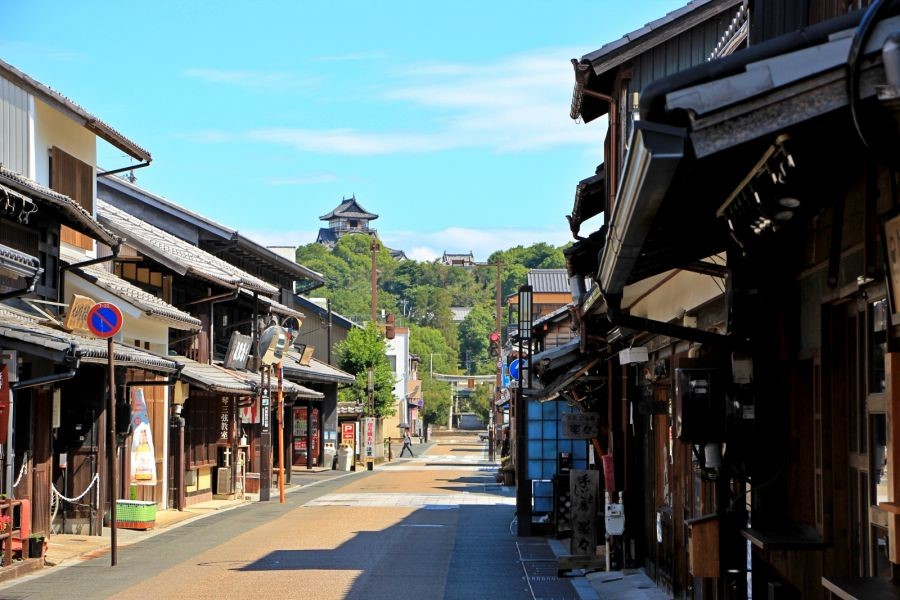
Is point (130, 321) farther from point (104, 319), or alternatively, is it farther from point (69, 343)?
point (69, 343)

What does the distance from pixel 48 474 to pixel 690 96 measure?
1741 cm

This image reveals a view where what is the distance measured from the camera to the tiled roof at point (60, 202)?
17.5 m

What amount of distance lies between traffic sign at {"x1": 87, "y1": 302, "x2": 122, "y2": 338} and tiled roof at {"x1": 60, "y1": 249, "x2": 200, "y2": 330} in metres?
4.07

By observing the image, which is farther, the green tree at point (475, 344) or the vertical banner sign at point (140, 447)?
the green tree at point (475, 344)

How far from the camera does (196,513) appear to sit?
28906mm

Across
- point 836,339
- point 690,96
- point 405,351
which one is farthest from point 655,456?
point 405,351

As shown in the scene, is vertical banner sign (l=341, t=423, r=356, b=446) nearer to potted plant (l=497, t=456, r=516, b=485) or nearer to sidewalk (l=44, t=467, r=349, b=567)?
potted plant (l=497, t=456, r=516, b=485)

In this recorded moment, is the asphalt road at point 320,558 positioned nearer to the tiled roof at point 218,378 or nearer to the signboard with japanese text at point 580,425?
the signboard with japanese text at point 580,425

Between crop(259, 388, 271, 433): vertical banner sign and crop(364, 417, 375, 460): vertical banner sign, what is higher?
crop(259, 388, 271, 433): vertical banner sign

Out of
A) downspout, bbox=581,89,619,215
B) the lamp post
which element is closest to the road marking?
the lamp post

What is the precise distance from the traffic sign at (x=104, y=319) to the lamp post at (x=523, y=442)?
8.11 metres

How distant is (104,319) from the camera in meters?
18.4

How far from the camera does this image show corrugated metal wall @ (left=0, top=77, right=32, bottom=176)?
2050 cm

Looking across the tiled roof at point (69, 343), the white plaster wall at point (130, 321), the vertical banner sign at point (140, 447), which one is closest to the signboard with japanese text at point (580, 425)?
the tiled roof at point (69, 343)
